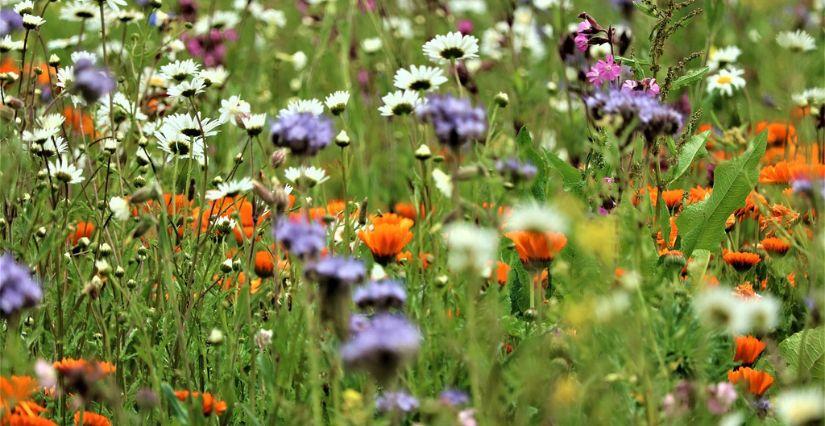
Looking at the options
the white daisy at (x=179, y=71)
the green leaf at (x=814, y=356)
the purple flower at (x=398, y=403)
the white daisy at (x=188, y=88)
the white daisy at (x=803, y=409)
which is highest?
the white daisy at (x=179, y=71)

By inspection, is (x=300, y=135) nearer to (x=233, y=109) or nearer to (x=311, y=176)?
(x=311, y=176)

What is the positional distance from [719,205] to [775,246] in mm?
155

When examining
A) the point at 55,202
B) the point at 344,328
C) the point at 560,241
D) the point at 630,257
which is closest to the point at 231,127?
→ the point at 55,202

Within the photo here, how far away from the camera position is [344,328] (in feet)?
3.57

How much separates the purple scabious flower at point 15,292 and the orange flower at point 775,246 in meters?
1.37

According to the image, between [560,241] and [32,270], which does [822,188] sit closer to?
[560,241]

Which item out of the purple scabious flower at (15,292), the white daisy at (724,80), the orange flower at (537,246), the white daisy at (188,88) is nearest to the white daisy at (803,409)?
the orange flower at (537,246)

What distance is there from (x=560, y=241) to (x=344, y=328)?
65 cm

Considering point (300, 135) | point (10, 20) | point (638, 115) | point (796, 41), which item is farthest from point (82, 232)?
point (796, 41)

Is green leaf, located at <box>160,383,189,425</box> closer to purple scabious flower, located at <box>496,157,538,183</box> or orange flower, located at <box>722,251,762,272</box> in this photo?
purple scabious flower, located at <box>496,157,538,183</box>

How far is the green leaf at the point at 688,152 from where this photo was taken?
2.24 metres

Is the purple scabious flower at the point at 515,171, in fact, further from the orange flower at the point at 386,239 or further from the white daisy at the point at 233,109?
the white daisy at the point at 233,109

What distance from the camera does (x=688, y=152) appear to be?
227 cm

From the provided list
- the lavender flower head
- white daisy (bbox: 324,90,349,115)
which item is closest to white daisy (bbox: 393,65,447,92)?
Answer: white daisy (bbox: 324,90,349,115)
